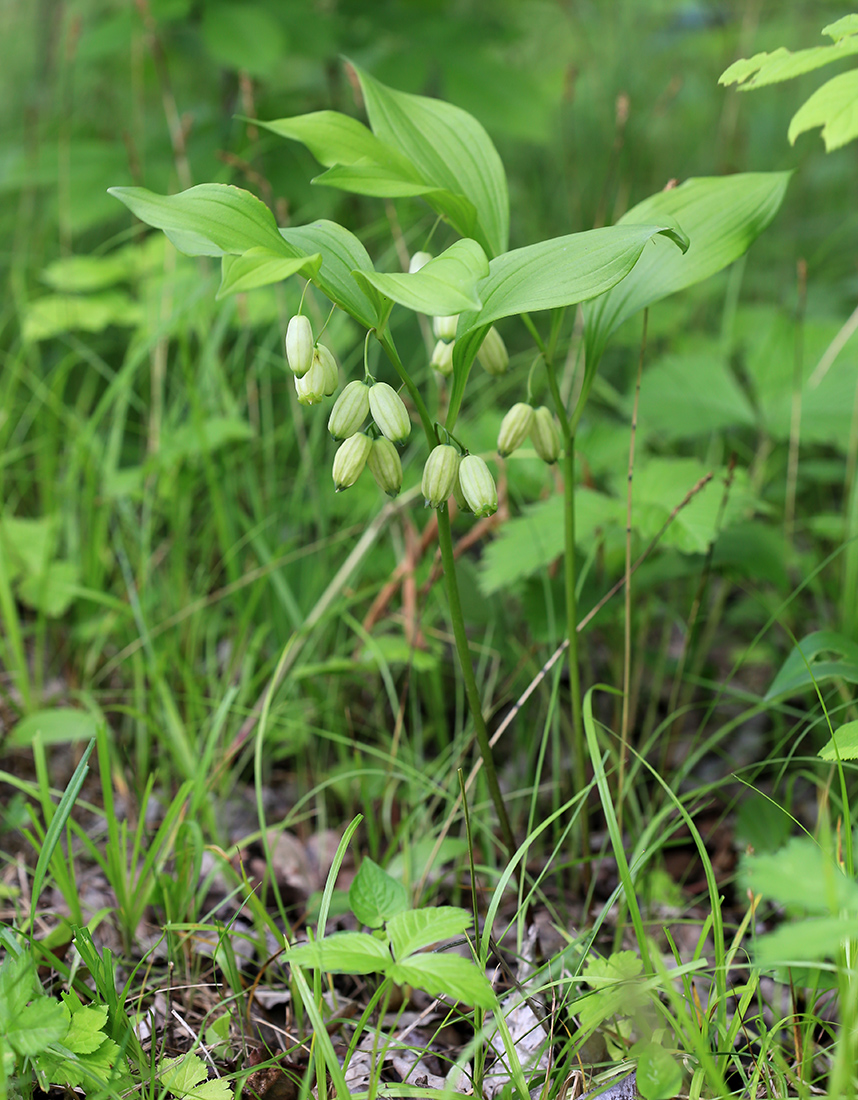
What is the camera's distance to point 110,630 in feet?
5.98

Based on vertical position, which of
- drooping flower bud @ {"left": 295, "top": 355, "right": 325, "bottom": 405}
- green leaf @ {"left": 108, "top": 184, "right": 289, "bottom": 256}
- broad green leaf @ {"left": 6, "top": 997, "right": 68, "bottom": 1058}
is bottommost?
broad green leaf @ {"left": 6, "top": 997, "right": 68, "bottom": 1058}

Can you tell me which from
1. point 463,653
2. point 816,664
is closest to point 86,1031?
point 463,653

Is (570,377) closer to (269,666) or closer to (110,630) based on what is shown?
(269,666)

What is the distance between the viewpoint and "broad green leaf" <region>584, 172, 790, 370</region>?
1.05 metres

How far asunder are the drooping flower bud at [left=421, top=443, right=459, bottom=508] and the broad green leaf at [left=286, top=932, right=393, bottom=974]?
48cm

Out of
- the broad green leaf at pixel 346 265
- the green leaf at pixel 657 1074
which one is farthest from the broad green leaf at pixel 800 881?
the broad green leaf at pixel 346 265

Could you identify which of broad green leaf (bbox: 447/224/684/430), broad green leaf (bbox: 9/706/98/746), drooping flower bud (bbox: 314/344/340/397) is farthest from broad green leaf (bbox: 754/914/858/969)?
broad green leaf (bbox: 9/706/98/746)

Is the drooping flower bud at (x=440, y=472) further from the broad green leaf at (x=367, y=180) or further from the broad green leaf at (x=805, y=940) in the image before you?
the broad green leaf at (x=805, y=940)

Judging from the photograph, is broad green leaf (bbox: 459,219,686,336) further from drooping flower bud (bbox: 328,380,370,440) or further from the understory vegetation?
drooping flower bud (bbox: 328,380,370,440)

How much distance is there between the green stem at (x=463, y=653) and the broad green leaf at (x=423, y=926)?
0.85ft

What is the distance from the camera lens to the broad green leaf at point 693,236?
3.46 ft

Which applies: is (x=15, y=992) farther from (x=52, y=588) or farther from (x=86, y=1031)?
(x=52, y=588)

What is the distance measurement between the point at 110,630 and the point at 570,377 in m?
1.22

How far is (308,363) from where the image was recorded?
888 mm
